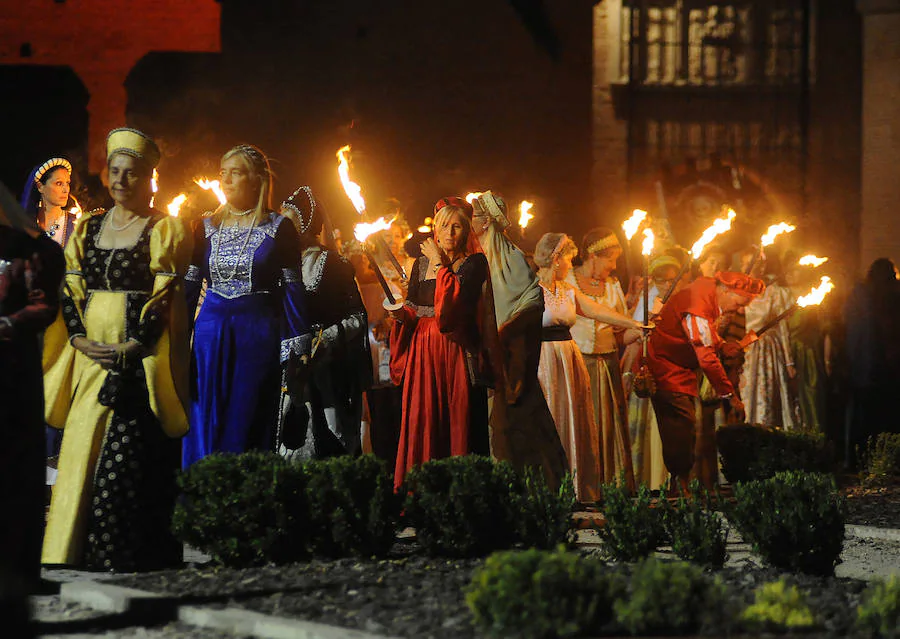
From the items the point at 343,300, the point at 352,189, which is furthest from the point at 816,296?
the point at 352,189

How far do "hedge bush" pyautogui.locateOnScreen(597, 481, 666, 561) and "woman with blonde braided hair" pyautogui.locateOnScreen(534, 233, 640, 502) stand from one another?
388 centimetres

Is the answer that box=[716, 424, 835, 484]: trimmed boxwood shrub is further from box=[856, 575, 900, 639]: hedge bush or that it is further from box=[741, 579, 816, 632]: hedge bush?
box=[856, 575, 900, 639]: hedge bush

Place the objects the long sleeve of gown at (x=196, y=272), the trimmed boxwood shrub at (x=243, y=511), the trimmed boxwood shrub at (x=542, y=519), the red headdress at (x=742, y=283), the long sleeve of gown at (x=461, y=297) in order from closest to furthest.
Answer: the trimmed boxwood shrub at (x=243, y=511) → the trimmed boxwood shrub at (x=542, y=519) → the long sleeve of gown at (x=196, y=272) → the long sleeve of gown at (x=461, y=297) → the red headdress at (x=742, y=283)

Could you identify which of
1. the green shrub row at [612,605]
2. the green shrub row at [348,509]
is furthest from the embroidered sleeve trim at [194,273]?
the green shrub row at [612,605]

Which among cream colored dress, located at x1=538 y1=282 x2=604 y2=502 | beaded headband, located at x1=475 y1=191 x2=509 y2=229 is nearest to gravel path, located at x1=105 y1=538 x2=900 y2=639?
beaded headband, located at x1=475 y1=191 x2=509 y2=229

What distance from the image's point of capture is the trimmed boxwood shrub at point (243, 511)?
28.5 ft

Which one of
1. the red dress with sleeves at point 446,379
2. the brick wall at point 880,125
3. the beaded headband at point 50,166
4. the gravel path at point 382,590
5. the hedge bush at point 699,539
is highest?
the brick wall at point 880,125

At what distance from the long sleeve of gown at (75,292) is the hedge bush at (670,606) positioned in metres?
3.62

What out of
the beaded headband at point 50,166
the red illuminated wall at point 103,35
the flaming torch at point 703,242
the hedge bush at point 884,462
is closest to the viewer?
the beaded headband at point 50,166

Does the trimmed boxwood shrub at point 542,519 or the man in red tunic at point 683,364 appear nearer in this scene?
the trimmed boxwood shrub at point 542,519

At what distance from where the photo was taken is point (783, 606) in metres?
7.09

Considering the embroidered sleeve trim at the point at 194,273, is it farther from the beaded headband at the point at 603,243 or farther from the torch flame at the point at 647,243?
the beaded headband at the point at 603,243

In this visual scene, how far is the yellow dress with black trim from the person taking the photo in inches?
352

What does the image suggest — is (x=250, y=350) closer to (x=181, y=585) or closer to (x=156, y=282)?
(x=156, y=282)
